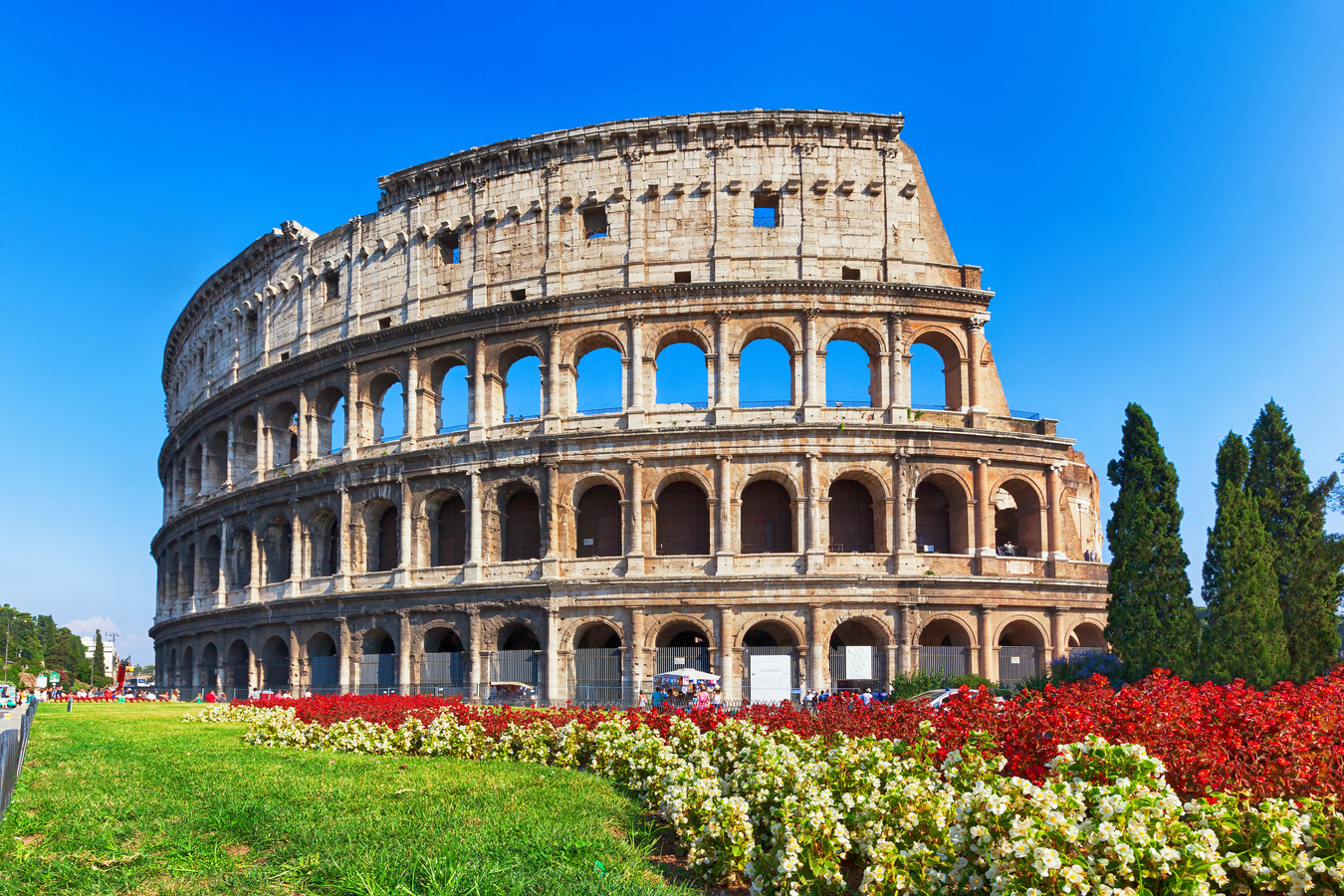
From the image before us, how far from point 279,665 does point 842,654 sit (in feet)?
71.5

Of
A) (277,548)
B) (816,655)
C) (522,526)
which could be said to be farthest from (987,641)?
(277,548)

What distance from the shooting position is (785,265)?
1202 inches

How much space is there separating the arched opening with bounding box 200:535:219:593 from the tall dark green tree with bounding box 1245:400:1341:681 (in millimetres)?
37505

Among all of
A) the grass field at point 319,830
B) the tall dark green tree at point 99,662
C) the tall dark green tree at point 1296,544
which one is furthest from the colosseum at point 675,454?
the tall dark green tree at point 99,662

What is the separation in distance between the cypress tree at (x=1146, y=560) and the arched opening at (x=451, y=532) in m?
20.3

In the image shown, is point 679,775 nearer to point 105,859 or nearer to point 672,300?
point 105,859

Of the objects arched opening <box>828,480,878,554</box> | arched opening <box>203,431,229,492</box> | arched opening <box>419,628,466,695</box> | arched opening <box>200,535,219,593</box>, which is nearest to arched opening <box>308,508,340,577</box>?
arched opening <box>419,628,466,695</box>

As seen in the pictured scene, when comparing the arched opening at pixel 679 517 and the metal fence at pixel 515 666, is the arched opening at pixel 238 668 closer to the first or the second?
the metal fence at pixel 515 666

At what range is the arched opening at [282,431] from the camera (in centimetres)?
3769

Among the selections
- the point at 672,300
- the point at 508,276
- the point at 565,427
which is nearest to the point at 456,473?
the point at 565,427

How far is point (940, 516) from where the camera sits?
31.2 meters

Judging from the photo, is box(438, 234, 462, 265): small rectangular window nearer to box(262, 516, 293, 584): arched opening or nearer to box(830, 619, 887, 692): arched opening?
box(262, 516, 293, 584): arched opening

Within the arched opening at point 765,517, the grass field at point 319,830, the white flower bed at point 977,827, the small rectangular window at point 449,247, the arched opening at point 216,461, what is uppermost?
the small rectangular window at point 449,247

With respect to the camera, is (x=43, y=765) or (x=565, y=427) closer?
(x=43, y=765)
